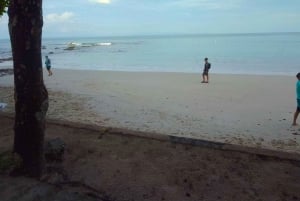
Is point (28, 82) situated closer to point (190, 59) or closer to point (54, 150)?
point (54, 150)

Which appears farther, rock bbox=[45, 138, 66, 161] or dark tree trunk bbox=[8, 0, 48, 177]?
rock bbox=[45, 138, 66, 161]

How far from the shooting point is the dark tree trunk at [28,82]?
13.4ft

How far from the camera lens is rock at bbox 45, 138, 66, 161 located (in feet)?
17.3

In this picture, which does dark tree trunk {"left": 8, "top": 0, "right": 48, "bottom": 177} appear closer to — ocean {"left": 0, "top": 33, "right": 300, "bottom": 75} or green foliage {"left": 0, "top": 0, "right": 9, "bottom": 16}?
green foliage {"left": 0, "top": 0, "right": 9, "bottom": 16}

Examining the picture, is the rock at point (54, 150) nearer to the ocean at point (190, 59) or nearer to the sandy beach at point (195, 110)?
the sandy beach at point (195, 110)

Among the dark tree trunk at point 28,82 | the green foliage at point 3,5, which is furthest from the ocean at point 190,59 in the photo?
the dark tree trunk at point 28,82

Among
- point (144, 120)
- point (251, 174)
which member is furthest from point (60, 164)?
point (144, 120)

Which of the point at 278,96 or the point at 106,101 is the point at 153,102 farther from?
the point at 278,96

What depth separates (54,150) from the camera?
531cm

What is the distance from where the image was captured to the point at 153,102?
13742 mm

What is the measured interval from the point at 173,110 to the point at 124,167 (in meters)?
7.00

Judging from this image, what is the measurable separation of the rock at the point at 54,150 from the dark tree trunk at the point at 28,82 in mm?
633

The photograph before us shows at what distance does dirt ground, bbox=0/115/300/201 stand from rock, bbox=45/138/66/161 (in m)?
0.14

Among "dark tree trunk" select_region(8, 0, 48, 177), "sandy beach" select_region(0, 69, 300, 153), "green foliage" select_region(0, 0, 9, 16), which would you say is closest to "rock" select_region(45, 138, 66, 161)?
"dark tree trunk" select_region(8, 0, 48, 177)
